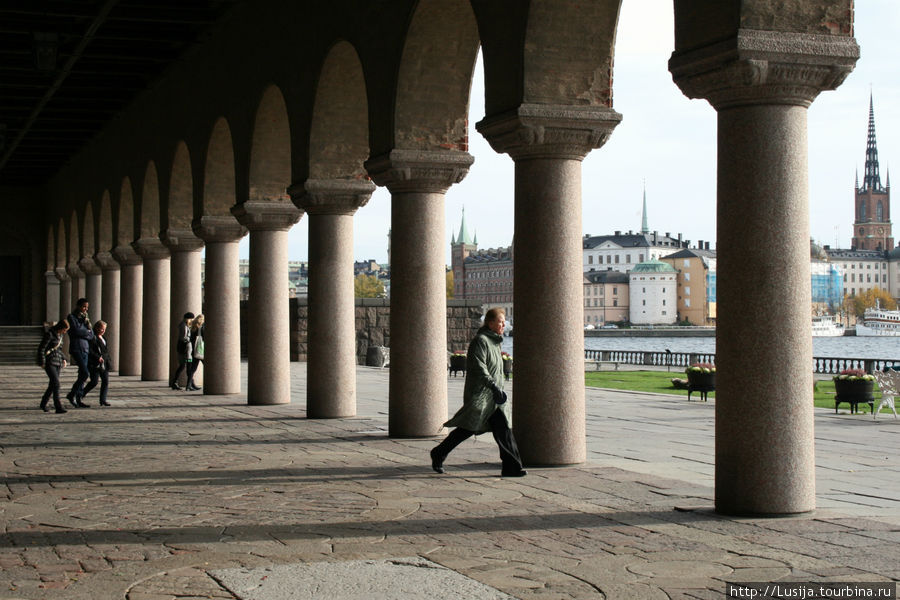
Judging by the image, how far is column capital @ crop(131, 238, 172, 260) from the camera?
26087 millimetres

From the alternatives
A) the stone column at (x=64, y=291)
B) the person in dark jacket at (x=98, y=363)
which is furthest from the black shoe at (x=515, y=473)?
the stone column at (x=64, y=291)

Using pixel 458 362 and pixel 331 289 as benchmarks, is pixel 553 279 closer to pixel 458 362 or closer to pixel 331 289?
pixel 331 289

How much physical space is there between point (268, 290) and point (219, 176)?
368 cm

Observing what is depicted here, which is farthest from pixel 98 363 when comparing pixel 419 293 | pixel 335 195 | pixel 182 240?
pixel 419 293

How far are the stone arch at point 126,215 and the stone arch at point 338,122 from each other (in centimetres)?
1398

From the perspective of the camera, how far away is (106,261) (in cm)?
3170

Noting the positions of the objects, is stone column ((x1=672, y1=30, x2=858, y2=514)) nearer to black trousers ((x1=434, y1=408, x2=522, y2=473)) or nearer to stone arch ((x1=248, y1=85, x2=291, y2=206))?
black trousers ((x1=434, y1=408, x2=522, y2=473))

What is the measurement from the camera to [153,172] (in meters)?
25.9

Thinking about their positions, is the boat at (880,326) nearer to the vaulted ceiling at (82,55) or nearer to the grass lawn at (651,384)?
the grass lawn at (651,384)

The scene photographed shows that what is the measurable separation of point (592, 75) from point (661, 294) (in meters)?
165

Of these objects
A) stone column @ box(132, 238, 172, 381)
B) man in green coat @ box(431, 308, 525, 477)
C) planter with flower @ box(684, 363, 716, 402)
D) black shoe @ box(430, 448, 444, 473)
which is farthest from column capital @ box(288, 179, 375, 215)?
stone column @ box(132, 238, 172, 381)

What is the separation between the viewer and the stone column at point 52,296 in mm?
43688

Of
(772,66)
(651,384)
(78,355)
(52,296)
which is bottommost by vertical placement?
(651,384)

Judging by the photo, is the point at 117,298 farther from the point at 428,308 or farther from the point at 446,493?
the point at 446,493
